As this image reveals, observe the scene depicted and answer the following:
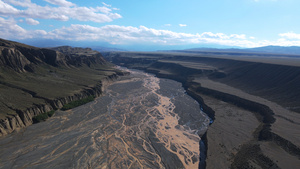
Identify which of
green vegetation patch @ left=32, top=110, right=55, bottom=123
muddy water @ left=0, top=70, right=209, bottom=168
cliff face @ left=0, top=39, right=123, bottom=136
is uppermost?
cliff face @ left=0, top=39, right=123, bottom=136

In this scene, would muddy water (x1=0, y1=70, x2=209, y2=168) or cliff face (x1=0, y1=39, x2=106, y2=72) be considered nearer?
muddy water (x1=0, y1=70, x2=209, y2=168)

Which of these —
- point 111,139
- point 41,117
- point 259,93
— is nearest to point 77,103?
point 41,117

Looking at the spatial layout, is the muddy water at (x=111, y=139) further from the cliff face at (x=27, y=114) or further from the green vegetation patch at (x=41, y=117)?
the cliff face at (x=27, y=114)

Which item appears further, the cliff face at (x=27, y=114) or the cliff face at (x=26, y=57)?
the cliff face at (x=26, y=57)

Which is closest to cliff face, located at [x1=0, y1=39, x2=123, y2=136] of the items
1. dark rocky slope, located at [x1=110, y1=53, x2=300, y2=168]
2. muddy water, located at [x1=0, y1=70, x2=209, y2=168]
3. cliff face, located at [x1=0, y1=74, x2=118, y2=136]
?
cliff face, located at [x1=0, y1=74, x2=118, y2=136]

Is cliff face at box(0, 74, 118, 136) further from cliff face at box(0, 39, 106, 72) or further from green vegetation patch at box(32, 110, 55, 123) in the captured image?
cliff face at box(0, 39, 106, 72)

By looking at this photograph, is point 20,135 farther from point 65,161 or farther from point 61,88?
point 61,88

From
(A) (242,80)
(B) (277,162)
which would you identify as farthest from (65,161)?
(A) (242,80)

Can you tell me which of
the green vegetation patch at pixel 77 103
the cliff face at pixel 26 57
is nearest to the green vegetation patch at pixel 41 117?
the green vegetation patch at pixel 77 103
